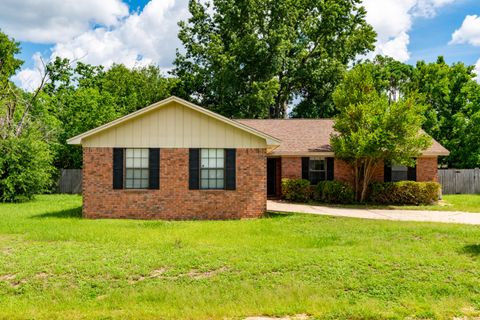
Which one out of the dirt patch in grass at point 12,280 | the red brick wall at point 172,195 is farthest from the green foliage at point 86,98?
the dirt patch in grass at point 12,280

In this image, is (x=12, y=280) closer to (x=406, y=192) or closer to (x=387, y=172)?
(x=406, y=192)

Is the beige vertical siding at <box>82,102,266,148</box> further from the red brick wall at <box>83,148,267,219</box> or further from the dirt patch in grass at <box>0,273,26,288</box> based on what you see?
the dirt patch in grass at <box>0,273,26,288</box>

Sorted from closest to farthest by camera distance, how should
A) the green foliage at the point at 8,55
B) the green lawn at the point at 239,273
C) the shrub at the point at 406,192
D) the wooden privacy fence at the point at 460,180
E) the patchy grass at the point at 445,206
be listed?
the green lawn at the point at 239,273
the patchy grass at the point at 445,206
the shrub at the point at 406,192
the wooden privacy fence at the point at 460,180
the green foliage at the point at 8,55

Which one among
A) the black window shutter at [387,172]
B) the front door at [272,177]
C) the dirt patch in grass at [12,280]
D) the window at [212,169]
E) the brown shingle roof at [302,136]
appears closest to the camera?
the dirt patch in grass at [12,280]

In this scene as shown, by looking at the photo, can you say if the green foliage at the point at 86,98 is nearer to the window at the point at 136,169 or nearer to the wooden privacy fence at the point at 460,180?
the window at the point at 136,169

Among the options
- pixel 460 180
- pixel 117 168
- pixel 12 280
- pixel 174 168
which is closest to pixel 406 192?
pixel 460 180

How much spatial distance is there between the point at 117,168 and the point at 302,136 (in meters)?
11.1

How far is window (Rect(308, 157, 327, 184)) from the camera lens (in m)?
21.1

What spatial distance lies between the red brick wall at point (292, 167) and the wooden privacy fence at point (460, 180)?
10.2 meters

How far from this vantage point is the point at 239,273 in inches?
305

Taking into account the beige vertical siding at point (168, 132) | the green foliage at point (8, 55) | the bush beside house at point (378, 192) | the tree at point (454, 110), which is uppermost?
the green foliage at point (8, 55)

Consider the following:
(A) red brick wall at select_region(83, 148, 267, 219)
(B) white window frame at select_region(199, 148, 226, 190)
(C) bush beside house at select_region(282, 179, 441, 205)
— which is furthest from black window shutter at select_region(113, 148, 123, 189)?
(C) bush beside house at select_region(282, 179, 441, 205)

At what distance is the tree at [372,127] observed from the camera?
1820cm

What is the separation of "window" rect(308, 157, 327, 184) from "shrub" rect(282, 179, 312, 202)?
2.74 feet
